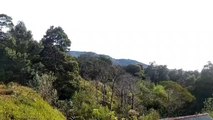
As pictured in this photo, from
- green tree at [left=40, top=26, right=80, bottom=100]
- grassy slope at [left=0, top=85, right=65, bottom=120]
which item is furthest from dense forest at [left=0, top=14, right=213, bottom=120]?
grassy slope at [left=0, top=85, right=65, bottom=120]

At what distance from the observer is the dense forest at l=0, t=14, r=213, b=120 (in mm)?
33719

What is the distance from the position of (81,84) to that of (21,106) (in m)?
31.0

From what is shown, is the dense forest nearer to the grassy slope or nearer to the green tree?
the green tree

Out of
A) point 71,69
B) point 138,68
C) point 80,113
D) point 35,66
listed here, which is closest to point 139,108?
point 71,69

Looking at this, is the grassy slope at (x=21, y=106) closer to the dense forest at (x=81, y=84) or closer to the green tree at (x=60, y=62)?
the dense forest at (x=81, y=84)

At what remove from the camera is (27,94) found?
1285cm

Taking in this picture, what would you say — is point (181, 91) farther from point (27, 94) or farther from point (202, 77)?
point (27, 94)

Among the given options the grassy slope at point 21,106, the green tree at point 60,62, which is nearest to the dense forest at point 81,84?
the green tree at point 60,62

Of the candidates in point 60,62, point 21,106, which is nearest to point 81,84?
point 60,62

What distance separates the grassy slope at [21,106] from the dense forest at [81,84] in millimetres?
14667

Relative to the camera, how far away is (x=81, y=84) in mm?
42562

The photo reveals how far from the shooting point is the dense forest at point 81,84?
33.7 m

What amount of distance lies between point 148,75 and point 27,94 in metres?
62.9

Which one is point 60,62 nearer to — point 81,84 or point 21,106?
point 81,84
